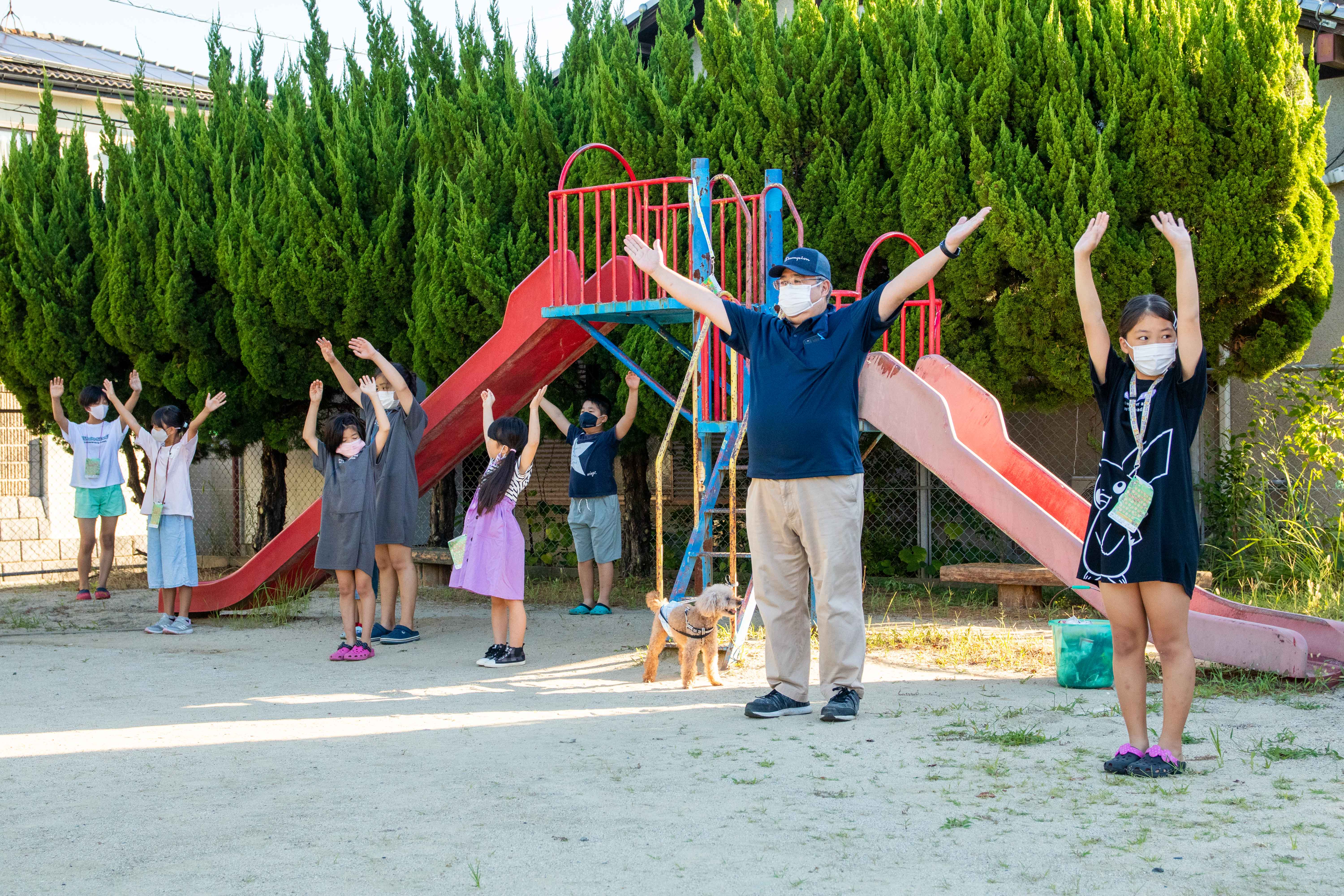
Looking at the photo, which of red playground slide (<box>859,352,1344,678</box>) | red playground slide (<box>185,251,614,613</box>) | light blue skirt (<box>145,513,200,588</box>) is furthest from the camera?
light blue skirt (<box>145,513,200,588</box>)

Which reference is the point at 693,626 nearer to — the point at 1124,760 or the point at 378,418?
the point at 1124,760

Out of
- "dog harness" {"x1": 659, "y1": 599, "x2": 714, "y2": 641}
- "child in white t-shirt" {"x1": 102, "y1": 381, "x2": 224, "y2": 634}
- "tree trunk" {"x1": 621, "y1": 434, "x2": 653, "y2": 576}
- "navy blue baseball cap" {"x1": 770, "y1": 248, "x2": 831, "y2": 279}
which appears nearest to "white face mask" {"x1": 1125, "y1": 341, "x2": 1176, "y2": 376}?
"navy blue baseball cap" {"x1": 770, "y1": 248, "x2": 831, "y2": 279}

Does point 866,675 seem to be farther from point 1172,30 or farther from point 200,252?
point 200,252

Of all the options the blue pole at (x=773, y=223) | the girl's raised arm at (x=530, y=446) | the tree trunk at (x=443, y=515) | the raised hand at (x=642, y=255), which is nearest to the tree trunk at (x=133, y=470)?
the tree trunk at (x=443, y=515)

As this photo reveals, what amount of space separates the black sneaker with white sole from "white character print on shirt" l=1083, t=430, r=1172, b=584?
357 cm

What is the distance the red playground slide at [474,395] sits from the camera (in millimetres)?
7969

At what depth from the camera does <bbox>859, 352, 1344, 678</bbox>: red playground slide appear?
5465 mm

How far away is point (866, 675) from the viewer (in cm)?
602

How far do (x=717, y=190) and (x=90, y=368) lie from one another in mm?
Result: 6311

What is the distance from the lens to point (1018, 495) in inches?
227

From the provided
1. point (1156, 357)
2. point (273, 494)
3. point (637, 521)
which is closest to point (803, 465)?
point (1156, 357)

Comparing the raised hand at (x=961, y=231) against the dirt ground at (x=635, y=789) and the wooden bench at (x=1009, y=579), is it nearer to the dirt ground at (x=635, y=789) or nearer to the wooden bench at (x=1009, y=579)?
the dirt ground at (x=635, y=789)

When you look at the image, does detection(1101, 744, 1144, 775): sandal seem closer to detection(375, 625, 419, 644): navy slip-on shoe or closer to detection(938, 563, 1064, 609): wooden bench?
detection(938, 563, 1064, 609): wooden bench

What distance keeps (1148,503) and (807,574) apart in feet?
5.26
